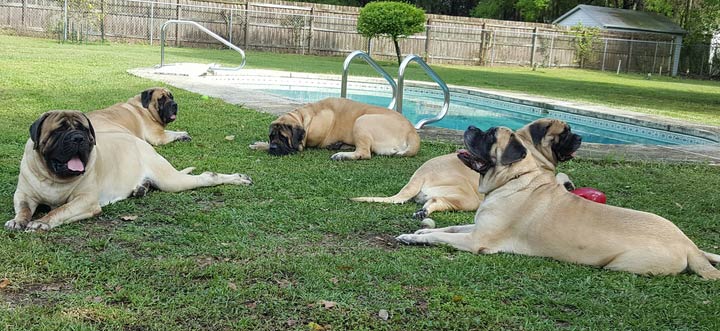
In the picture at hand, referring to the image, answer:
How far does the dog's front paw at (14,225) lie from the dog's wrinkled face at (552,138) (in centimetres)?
404

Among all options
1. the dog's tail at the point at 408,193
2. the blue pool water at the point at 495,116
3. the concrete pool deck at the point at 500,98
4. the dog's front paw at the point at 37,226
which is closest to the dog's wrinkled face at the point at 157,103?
the concrete pool deck at the point at 500,98

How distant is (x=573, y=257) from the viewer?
16.0 ft

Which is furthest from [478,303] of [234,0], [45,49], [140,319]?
[234,0]

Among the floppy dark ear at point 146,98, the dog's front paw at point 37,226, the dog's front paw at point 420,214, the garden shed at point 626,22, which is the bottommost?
the dog's front paw at point 420,214

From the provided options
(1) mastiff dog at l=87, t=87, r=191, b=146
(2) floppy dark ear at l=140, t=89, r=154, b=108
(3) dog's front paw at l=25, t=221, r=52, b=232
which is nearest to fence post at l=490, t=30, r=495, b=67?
(1) mastiff dog at l=87, t=87, r=191, b=146

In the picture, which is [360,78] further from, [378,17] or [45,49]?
[45,49]

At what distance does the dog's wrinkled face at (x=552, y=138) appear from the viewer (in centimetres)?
581

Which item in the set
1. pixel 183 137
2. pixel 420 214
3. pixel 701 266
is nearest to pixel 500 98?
pixel 183 137

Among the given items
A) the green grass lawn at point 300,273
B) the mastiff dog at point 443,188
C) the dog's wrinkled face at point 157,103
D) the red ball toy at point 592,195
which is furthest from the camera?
the dog's wrinkled face at point 157,103

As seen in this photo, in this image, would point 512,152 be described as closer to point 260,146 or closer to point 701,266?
point 701,266

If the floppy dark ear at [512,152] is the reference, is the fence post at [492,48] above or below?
above

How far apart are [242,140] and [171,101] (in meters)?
1.08

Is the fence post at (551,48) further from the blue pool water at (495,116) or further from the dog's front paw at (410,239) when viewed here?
the dog's front paw at (410,239)

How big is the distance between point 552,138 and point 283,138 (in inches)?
150
